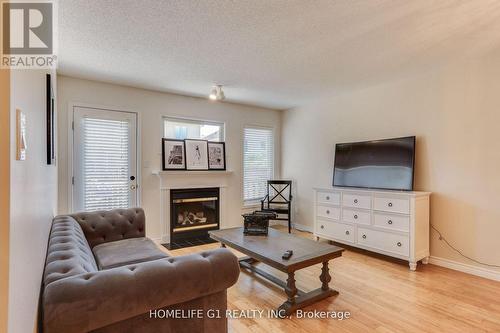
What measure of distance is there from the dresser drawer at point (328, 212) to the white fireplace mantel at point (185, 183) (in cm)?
170

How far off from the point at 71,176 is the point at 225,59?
261 cm

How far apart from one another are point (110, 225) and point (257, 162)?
3237 millimetres

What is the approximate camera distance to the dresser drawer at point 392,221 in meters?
3.27

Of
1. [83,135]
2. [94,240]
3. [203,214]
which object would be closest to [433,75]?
[203,214]

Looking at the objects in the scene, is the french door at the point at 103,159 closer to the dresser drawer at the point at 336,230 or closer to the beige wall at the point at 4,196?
the dresser drawer at the point at 336,230

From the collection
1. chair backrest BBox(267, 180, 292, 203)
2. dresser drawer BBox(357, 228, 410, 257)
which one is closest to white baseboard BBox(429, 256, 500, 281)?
dresser drawer BBox(357, 228, 410, 257)

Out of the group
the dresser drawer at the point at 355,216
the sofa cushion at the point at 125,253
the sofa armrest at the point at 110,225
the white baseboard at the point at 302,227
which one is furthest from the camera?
the white baseboard at the point at 302,227

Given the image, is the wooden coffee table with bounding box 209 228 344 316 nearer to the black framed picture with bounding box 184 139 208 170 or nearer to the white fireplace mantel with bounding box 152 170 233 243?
the white fireplace mantel with bounding box 152 170 233 243

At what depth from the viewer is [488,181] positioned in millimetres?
2994

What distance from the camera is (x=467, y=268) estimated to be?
3.13 meters

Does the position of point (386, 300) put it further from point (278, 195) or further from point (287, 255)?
point (278, 195)

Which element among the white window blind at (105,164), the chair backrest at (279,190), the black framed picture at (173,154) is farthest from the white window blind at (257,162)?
the white window blind at (105,164)

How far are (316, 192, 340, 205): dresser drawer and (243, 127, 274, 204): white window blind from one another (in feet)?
5.04

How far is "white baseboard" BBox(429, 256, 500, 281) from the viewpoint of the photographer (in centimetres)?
294
